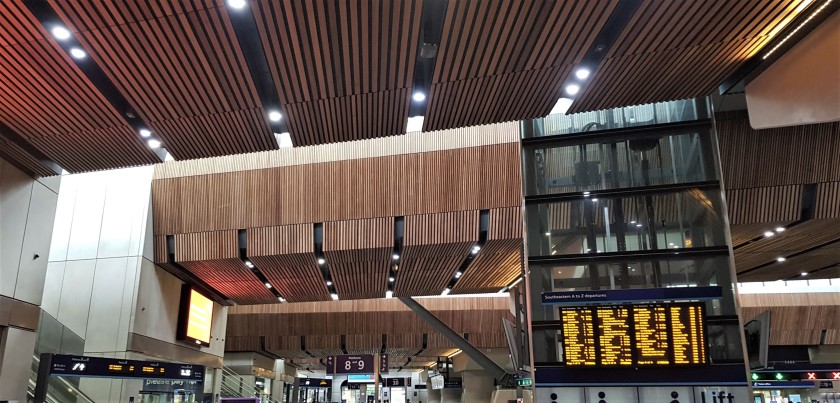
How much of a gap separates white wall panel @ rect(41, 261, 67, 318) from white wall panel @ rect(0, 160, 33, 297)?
4817 mm

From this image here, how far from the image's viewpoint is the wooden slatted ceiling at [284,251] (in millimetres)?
13219

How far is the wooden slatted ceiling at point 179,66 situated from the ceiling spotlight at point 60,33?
169 mm

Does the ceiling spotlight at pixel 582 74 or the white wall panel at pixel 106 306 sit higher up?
the ceiling spotlight at pixel 582 74

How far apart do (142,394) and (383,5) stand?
41.9 ft

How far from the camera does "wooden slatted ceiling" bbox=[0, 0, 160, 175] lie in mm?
Answer: 6023

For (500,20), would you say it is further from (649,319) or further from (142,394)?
(142,394)

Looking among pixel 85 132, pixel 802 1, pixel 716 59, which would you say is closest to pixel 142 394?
pixel 85 132

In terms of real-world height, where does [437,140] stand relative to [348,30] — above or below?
above

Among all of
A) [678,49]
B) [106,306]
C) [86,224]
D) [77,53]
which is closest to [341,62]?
[77,53]

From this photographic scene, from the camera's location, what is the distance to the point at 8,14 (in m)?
5.60

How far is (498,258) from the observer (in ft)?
48.4

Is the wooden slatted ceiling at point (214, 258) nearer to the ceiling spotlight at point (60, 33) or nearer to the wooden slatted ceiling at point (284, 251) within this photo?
the wooden slatted ceiling at point (284, 251)

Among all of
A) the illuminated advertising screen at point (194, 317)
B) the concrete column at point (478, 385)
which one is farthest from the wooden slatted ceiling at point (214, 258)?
the concrete column at point (478, 385)

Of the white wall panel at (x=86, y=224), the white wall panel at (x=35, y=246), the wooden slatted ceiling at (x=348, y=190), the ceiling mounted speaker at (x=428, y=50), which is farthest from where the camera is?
the white wall panel at (x=86, y=224)
